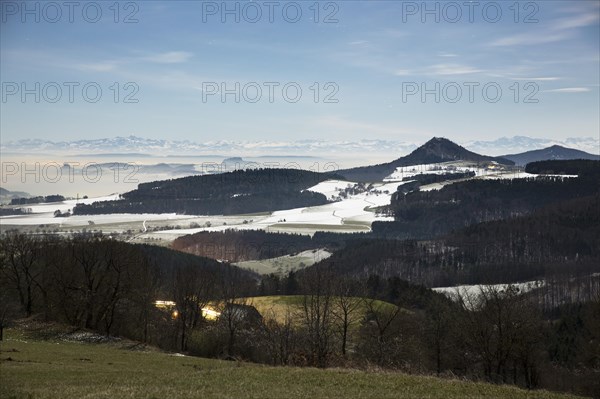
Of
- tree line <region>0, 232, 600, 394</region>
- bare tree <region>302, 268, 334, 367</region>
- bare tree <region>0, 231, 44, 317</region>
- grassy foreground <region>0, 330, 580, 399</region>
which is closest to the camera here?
grassy foreground <region>0, 330, 580, 399</region>

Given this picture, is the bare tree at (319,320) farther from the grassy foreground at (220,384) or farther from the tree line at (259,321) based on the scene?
the grassy foreground at (220,384)

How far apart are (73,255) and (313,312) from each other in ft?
129

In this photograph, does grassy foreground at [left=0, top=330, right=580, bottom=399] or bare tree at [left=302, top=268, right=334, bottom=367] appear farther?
bare tree at [left=302, top=268, right=334, bottom=367]

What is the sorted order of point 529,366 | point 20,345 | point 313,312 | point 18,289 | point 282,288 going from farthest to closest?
point 282,288 → point 18,289 → point 313,312 → point 529,366 → point 20,345

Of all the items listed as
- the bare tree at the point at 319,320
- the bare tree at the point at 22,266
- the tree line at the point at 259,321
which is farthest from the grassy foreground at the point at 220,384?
the bare tree at the point at 22,266

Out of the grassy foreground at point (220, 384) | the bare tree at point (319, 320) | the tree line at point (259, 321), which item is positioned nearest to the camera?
the grassy foreground at point (220, 384)

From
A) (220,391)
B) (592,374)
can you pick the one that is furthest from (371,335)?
(220,391)

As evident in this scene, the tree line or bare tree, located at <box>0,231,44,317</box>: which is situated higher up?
bare tree, located at <box>0,231,44,317</box>

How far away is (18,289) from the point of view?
86.0 m

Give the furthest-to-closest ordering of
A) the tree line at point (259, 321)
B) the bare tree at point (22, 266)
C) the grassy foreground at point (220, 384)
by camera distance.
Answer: the bare tree at point (22, 266), the tree line at point (259, 321), the grassy foreground at point (220, 384)

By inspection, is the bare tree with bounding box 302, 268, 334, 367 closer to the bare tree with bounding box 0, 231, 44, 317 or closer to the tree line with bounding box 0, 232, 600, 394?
the tree line with bounding box 0, 232, 600, 394

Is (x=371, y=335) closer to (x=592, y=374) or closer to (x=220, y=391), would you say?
(x=592, y=374)

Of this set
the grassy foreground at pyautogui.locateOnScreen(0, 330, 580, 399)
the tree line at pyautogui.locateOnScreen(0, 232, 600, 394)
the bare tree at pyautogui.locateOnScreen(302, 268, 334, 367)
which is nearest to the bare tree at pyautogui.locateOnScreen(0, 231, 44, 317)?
the tree line at pyautogui.locateOnScreen(0, 232, 600, 394)

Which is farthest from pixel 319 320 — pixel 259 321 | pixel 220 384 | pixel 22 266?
pixel 22 266
